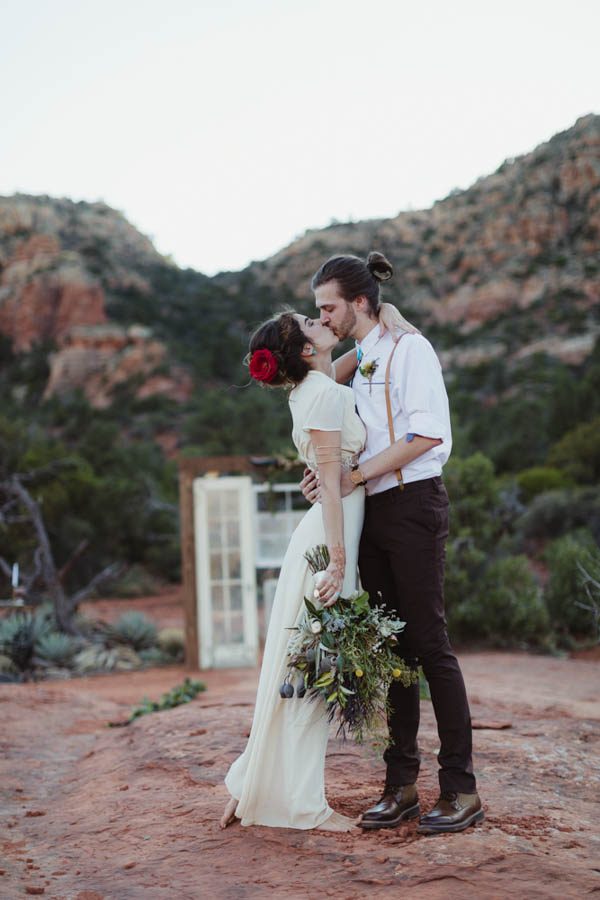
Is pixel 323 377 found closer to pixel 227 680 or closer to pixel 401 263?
Answer: pixel 227 680

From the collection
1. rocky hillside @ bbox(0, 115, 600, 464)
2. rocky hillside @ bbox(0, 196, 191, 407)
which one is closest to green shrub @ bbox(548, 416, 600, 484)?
rocky hillside @ bbox(0, 115, 600, 464)

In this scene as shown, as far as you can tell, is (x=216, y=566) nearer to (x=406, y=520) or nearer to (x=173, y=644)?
(x=173, y=644)

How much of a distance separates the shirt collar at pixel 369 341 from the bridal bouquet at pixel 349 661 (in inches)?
27.4

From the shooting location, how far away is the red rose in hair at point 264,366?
114 inches

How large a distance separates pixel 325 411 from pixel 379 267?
58 cm

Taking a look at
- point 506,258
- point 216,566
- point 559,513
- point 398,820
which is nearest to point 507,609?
point 216,566

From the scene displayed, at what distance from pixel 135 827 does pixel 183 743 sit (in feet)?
→ 4.23

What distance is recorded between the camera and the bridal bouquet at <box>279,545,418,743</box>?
2.76m

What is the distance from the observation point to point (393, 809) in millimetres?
2895

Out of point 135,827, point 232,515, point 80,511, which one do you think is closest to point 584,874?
point 135,827

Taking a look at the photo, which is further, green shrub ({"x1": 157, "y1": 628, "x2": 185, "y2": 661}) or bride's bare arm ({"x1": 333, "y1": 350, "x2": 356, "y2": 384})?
green shrub ({"x1": 157, "y1": 628, "x2": 185, "y2": 661})

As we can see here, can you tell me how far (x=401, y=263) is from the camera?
4466cm

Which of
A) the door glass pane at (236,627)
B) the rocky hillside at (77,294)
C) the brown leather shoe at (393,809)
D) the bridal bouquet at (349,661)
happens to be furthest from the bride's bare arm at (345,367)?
the rocky hillside at (77,294)

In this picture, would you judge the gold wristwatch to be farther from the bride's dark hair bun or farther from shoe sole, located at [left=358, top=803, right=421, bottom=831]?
shoe sole, located at [left=358, top=803, right=421, bottom=831]
